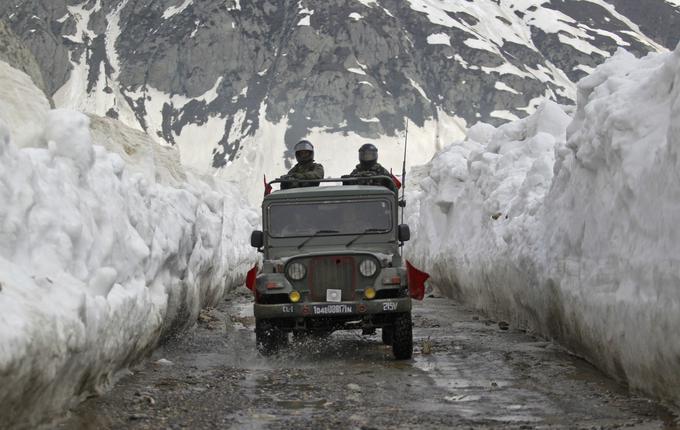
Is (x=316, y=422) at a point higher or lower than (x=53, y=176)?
lower

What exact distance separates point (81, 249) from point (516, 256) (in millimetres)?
8195

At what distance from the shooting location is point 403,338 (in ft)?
37.0

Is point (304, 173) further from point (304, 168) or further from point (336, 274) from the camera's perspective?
point (336, 274)

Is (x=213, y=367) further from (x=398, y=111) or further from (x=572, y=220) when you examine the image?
(x=398, y=111)

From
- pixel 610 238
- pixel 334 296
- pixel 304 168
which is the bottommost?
pixel 334 296

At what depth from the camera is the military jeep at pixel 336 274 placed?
1149 cm

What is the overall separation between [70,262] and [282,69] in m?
130

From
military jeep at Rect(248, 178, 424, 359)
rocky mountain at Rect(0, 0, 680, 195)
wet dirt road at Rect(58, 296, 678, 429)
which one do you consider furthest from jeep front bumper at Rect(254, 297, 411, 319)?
rocky mountain at Rect(0, 0, 680, 195)

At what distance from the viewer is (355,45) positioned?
444ft

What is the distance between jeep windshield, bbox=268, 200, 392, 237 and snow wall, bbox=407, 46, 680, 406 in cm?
225

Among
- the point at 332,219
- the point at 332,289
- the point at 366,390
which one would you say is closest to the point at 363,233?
the point at 332,219

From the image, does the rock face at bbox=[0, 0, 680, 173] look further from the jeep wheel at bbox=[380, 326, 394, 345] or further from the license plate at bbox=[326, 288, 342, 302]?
the license plate at bbox=[326, 288, 342, 302]

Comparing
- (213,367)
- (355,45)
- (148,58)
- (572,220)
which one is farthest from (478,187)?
(148,58)

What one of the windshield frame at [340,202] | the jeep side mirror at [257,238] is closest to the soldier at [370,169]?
the windshield frame at [340,202]
